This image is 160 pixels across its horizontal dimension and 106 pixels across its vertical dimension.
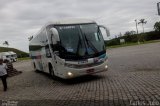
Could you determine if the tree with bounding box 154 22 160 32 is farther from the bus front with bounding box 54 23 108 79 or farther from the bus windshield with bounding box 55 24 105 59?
the bus front with bounding box 54 23 108 79

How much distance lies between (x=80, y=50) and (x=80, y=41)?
0.49 metres

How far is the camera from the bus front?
1423 cm

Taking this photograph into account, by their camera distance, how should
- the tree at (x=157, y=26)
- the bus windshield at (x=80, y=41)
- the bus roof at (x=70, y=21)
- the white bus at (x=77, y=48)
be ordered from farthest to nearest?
the tree at (x=157, y=26), the bus roof at (x=70, y=21), the bus windshield at (x=80, y=41), the white bus at (x=77, y=48)

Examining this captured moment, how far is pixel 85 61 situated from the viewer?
14.3m

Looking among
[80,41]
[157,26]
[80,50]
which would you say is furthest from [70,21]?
[157,26]

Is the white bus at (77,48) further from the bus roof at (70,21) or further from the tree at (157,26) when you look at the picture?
the tree at (157,26)

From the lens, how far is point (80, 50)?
47.5ft

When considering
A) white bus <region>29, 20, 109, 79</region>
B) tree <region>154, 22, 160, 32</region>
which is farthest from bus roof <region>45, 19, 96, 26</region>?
tree <region>154, 22, 160, 32</region>

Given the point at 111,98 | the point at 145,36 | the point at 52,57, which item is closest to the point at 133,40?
the point at 145,36

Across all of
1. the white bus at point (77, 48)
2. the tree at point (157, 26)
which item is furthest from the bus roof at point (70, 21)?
the tree at point (157, 26)

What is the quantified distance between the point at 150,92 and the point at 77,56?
5733 mm

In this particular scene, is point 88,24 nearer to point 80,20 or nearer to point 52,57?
point 80,20

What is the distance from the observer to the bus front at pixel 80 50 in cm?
1423

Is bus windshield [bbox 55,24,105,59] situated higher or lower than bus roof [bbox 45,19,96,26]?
lower
